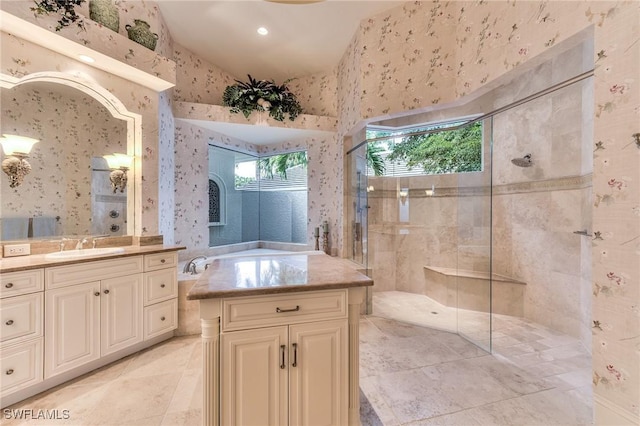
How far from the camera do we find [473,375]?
1.98 metres

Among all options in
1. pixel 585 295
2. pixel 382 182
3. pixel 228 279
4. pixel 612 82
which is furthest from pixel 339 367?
pixel 382 182

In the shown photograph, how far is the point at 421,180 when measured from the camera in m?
3.79

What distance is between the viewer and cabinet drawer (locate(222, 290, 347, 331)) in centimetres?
120

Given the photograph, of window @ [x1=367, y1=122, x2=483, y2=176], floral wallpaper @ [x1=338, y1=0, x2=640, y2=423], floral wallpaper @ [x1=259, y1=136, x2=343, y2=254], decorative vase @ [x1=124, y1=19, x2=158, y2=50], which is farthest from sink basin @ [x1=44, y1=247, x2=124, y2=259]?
floral wallpaper @ [x1=338, y1=0, x2=640, y2=423]

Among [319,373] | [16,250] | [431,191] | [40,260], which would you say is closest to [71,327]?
[40,260]

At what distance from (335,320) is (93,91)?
289 centimetres

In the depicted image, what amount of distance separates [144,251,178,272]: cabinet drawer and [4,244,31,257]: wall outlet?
2.56 feet

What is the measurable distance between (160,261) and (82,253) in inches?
21.8

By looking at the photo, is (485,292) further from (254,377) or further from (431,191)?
(254,377)

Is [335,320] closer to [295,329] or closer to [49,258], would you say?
[295,329]

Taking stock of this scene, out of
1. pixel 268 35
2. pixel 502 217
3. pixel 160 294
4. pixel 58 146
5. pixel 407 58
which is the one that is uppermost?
pixel 268 35

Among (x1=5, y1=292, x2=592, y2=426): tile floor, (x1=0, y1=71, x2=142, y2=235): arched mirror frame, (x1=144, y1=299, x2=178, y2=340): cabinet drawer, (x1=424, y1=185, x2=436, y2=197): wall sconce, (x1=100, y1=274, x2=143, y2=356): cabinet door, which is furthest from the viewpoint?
(x1=424, y1=185, x2=436, y2=197): wall sconce

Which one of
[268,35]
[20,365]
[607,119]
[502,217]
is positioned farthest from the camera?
[502,217]

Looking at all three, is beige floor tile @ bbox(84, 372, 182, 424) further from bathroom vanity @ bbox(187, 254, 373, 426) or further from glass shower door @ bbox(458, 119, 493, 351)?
glass shower door @ bbox(458, 119, 493, 351)
